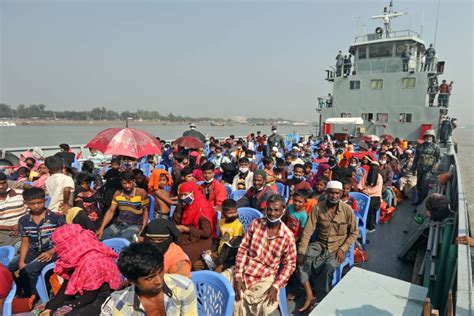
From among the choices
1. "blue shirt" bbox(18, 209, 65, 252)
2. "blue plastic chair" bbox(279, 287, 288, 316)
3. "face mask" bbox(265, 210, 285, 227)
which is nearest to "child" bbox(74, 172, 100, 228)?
"blue shirt" bbox(18, 209, 65, 252)

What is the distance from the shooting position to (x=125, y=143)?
4332 millimetres

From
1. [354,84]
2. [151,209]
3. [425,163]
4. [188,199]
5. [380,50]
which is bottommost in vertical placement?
[151,209]

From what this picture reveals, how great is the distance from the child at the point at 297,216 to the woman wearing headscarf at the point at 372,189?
82.3 inches

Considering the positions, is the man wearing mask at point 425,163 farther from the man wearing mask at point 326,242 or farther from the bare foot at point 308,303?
the bare foot at point 308,303

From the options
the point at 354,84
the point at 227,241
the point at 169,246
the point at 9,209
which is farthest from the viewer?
the point at 354,84

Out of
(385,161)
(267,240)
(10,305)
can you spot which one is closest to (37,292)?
(10,305)

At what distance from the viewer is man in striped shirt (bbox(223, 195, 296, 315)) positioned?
2.62 meters

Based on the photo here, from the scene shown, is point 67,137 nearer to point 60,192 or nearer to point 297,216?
point 60,192

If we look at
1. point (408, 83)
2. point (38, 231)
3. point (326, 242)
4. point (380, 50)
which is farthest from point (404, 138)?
point (38, 231)

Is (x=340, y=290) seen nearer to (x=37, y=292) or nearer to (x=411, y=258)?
(x=411, y=258)

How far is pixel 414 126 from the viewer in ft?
49.5

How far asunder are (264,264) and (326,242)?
2.81ft

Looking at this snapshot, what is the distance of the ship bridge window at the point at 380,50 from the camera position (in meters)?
16.2

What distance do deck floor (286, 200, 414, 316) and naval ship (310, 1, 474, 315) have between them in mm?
12
